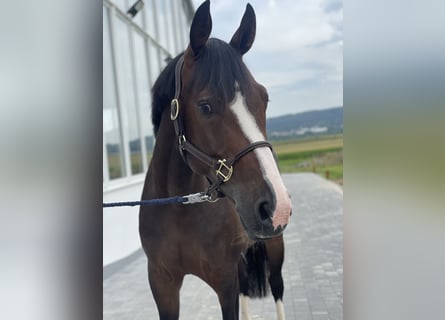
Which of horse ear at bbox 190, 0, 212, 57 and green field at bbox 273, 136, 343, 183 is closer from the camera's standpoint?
horse ear at bbox 190, 0, 212, 57

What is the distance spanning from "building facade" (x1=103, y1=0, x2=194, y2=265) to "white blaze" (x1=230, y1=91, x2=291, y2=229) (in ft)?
2.87

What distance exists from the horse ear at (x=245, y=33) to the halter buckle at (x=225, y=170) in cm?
45

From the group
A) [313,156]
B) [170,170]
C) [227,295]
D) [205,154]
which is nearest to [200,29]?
[205,154]

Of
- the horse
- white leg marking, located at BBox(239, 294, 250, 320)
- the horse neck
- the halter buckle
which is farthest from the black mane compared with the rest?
white leg marking, located at BBox(239, 294, 250, 320)

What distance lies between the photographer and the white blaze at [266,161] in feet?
3.66

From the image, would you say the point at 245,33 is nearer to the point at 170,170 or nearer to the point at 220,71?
the point at 220,71

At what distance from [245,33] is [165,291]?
1112 millimetres

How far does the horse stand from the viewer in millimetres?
1180

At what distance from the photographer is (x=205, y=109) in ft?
4.15

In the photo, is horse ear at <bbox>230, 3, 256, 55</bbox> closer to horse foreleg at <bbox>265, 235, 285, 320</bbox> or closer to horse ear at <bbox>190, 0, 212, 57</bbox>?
horse ear at <bbox>190, 0, 212, 57</bbox>

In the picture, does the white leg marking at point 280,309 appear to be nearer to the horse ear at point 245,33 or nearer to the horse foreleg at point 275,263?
the horse foreleg at point 275,263

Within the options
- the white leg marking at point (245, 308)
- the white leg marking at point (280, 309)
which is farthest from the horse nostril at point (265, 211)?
the white leg marking at point (245, 308)

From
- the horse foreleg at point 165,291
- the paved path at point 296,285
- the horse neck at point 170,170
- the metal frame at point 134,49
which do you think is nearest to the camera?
the horse neck at point 170,170
